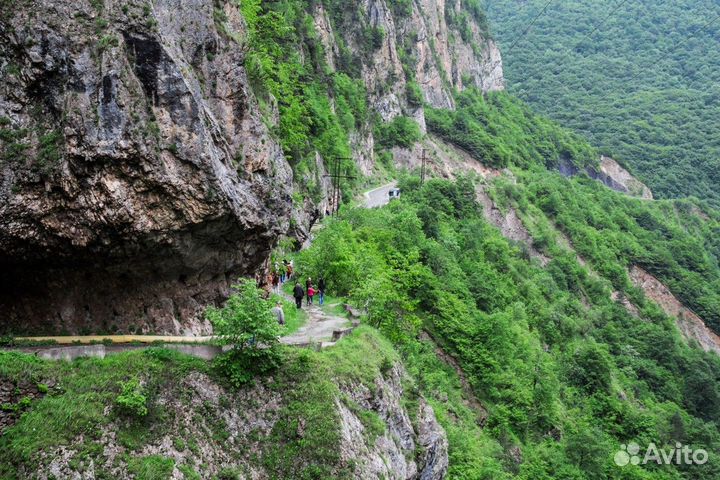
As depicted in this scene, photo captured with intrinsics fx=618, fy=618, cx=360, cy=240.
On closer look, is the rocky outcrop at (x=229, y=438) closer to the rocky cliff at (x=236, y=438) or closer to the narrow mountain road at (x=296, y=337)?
the rocky cliff at (x=236, y=438)

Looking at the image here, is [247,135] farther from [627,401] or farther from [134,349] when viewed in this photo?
[627,401]

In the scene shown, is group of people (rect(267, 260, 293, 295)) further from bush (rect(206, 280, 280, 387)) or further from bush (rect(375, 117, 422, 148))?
bush (rect(375, 117, 422, 148))

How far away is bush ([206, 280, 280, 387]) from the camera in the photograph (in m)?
14.6

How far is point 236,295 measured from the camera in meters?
15.3

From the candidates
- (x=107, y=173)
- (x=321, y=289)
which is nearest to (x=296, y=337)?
(x=321, y=289)

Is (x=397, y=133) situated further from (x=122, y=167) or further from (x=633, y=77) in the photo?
(x=633, y=77)

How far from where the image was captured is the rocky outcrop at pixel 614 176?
10438 centimetres

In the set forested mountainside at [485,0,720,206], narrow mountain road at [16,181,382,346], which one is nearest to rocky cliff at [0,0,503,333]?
narrow mountain road at [16,181,382,346]

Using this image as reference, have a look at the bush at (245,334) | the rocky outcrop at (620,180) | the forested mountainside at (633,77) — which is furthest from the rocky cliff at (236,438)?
the forested mountainside at (633,77)

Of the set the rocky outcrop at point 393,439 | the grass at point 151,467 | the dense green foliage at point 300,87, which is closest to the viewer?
the grass at point 151,467

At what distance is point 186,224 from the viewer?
50.3 feet

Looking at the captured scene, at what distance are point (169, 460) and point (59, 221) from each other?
587 centimetres

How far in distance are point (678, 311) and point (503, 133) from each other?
37.7 meters

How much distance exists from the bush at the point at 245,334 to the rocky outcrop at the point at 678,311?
6630 cm
